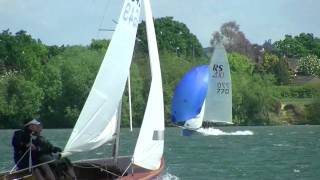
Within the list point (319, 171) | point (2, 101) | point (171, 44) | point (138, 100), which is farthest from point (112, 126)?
point (171, 44)

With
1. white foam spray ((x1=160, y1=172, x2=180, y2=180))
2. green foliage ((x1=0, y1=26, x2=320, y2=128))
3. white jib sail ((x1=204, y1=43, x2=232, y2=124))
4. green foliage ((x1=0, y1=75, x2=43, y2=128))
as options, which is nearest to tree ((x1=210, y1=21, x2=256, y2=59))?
green foliage ((x1=0, y1=26, x2=320, y2=128))

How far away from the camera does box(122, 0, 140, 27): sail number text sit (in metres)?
17.7

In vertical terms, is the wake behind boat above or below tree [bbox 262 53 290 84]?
below

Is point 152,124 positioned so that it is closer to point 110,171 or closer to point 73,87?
point 110,171

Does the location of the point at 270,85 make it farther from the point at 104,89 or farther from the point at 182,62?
the point at 104,89

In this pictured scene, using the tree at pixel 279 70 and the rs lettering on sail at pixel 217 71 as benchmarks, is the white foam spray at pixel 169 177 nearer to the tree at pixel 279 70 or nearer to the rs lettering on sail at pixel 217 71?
the rs lettering on sail at pixel 217 71

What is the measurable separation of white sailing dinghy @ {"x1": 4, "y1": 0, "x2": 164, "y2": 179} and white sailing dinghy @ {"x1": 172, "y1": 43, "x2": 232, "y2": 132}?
32173mm

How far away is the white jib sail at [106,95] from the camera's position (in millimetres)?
16969

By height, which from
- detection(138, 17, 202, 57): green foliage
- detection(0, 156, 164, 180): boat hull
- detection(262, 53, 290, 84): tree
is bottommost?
detection(0, 156, 164, 180): boat hull

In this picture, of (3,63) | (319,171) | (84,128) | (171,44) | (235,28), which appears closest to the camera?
(84,128)

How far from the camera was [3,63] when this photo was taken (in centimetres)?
9962

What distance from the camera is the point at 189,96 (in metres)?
51.0

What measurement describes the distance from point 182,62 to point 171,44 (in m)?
37.3

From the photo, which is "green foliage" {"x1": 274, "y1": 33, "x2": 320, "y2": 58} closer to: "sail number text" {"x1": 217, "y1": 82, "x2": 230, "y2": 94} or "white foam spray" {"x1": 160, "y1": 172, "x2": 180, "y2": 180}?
"sail number text" {"x1": 217, "y1": 82, "x2": 230, "y2": 94}
